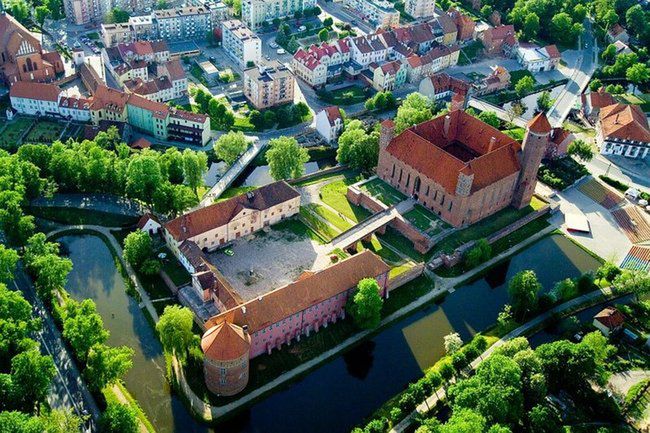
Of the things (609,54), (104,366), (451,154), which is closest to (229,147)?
(451,154)

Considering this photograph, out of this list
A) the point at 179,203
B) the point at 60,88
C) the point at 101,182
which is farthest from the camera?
the point at 60,88

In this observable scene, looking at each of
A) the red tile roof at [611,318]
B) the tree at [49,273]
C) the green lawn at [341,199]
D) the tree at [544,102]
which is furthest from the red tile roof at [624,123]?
the tree at [49,273]

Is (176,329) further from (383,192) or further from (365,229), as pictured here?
(383,192)

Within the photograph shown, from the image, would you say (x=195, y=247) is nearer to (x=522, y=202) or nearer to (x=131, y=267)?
(x=131, y=267)

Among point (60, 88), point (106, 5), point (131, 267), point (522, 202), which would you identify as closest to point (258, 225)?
point (131, 267)

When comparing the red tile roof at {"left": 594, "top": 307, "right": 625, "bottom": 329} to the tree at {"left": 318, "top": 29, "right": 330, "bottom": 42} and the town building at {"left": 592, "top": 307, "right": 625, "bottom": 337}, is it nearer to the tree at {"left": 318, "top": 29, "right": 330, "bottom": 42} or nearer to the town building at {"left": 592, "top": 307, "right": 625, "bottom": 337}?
the town building at {"left": 592, "top": 307, "right": 625, "bottom": 337}
